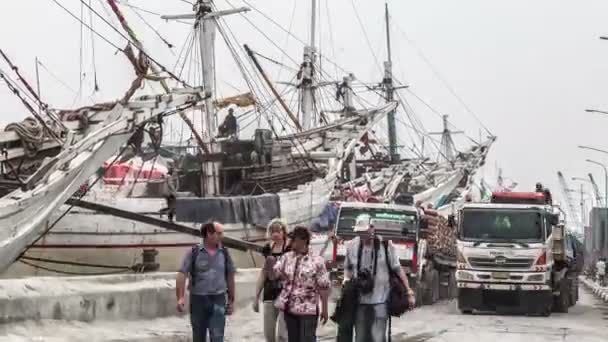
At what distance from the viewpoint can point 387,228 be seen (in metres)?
27.7

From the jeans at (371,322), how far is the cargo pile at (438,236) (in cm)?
1830

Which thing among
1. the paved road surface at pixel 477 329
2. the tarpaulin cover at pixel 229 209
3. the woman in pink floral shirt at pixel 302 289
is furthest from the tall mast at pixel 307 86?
the woman in pink floral shirt at pixel 302 289

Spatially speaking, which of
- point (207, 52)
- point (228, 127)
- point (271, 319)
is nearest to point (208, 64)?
point (207, 52)

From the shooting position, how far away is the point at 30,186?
50.0 ft

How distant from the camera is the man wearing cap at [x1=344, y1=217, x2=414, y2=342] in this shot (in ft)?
35.1

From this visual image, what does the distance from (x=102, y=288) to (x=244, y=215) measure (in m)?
18.3

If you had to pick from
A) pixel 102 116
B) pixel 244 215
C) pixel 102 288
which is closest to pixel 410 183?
pixel 244 215

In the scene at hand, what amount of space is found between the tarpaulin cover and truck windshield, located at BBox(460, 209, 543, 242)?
29.7 ft

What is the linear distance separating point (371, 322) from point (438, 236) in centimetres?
2342

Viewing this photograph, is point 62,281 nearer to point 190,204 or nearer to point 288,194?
point 190,204

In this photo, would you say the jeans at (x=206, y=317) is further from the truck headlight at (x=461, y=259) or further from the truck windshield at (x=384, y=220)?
the truck windshield at (x=384, y=220)

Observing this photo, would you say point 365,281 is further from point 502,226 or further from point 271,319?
point 502,226

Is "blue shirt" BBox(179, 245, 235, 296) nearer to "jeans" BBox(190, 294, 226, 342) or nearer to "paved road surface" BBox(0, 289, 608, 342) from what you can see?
"jeans" BBox(190, 294, 226, 342)

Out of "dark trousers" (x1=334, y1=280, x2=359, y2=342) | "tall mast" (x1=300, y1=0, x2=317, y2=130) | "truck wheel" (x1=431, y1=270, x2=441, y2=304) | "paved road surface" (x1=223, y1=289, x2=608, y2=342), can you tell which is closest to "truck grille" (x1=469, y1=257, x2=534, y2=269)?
"paved road surface" (x1=223, y1=289, x2=608, y2=342)
